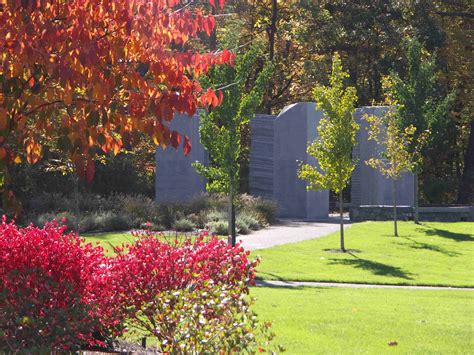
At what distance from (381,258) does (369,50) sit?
2309cm

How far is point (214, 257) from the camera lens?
361 inches

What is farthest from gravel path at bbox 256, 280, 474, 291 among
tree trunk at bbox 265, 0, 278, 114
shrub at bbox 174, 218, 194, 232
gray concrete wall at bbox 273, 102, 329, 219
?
tree trunk at bbox 265, 0, 278, 114

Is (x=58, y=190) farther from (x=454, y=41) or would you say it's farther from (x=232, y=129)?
(x=454, y=41)

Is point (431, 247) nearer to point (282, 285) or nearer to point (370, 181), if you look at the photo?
point (282, 285)

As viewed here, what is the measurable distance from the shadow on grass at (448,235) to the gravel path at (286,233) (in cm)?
308

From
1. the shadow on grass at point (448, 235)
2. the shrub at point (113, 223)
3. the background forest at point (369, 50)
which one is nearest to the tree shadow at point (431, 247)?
the shadow on grass at point (448, 235)

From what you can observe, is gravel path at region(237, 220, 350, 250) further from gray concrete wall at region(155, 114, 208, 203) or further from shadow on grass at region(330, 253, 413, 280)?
gray concrete wall at region(155, 114, 208, 203)

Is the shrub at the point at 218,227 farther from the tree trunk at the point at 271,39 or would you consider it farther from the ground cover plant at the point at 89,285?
the ground cover plant at the point at 89,285

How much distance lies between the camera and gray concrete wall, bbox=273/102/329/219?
122 feet

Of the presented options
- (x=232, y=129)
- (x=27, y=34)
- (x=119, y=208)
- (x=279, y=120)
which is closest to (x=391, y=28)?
(x=279, y=120)

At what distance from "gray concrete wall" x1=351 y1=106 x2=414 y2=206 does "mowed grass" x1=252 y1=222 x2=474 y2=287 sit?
4.62m

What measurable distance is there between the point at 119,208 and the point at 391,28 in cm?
1891

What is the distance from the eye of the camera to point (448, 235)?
1225 inches

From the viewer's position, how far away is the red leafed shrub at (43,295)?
28.3ft
